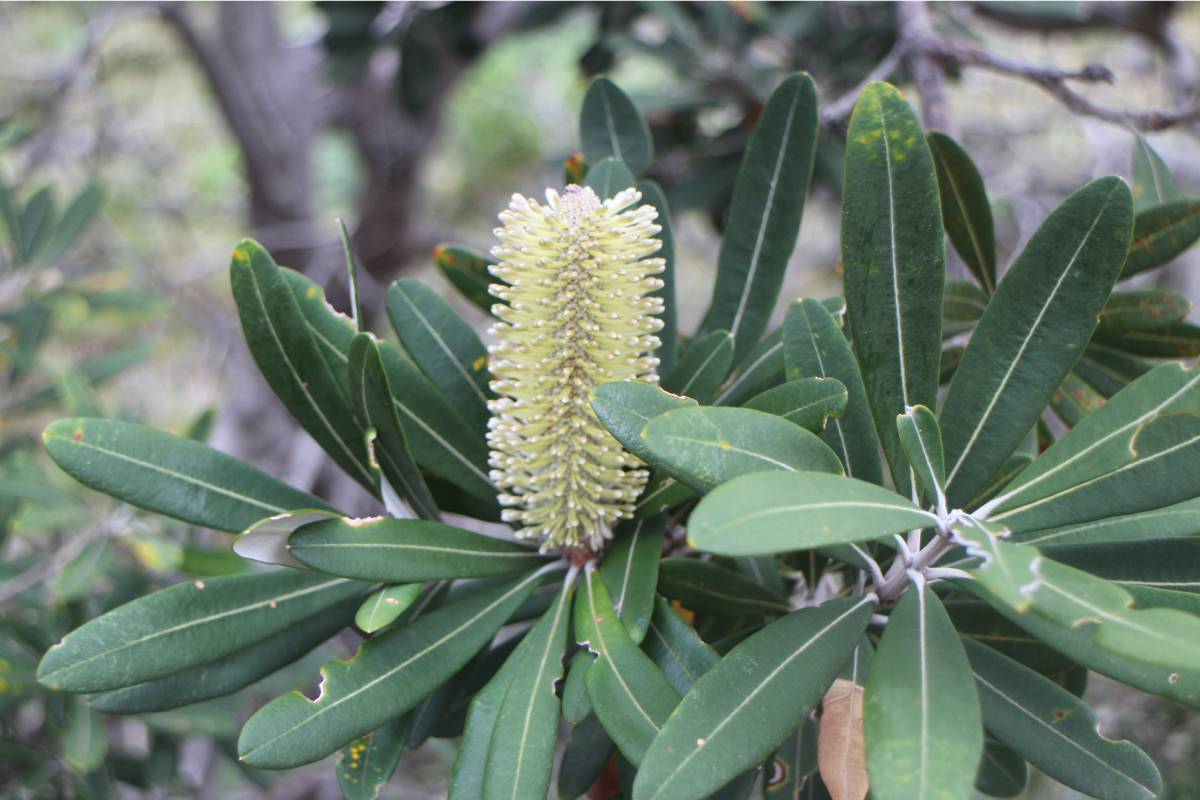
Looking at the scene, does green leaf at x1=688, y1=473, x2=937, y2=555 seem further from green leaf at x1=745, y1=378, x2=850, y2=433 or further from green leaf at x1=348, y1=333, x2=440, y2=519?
green leaf at x1=348, y1=333, x2=440, y2=519

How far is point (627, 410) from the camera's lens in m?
0.54

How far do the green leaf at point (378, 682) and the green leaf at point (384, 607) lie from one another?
0.04 meters

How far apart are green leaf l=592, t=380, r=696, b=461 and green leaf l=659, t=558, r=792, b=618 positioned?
17 centimetres

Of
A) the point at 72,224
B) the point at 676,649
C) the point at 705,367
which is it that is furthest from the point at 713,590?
the point at 72,224

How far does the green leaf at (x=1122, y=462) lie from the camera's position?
52 cm

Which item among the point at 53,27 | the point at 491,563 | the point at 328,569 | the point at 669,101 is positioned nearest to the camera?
the point at 328,569

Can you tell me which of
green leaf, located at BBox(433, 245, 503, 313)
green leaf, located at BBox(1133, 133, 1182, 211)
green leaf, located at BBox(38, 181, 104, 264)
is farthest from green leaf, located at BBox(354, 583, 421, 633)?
green leaf, located at BBox(38, 181, 104, 264)

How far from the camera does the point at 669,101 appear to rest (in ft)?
5.08

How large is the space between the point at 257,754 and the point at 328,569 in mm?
126

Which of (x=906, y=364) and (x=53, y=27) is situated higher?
(x=53, y=27)

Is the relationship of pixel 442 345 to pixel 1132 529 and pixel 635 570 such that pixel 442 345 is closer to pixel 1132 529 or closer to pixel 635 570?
pixel 635 570

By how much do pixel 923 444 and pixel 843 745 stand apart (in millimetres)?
219

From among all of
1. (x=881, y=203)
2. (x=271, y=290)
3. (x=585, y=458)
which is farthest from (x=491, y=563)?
(x=881, y=203)

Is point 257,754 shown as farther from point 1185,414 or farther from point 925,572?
point 1185,414
